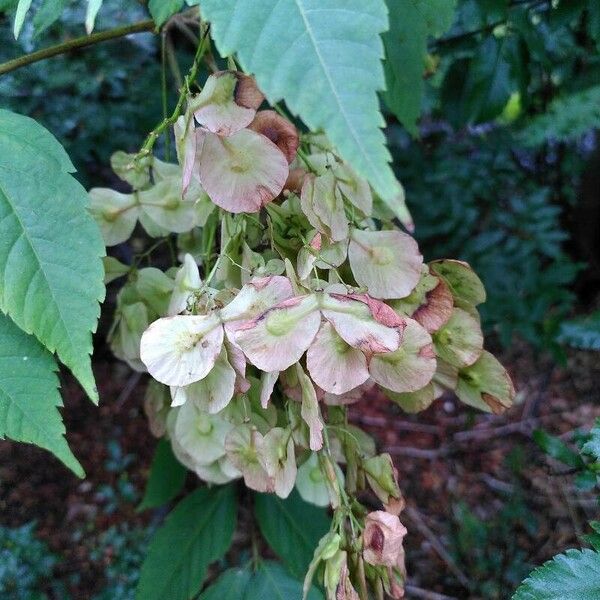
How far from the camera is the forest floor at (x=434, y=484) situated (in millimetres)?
1334

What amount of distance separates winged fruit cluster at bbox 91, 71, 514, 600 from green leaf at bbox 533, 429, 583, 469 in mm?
272

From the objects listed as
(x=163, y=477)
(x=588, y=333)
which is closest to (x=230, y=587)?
(x=163, y=477)

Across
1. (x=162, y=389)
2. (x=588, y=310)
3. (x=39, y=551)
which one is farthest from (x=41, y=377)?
(x=588, y=310)

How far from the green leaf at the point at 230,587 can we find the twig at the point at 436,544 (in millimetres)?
743

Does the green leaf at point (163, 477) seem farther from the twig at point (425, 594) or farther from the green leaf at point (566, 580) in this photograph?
the twig at point (425, 594)

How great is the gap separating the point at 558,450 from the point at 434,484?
2.80 feet

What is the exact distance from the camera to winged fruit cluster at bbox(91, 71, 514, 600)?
44cm

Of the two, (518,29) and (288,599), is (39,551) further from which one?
(518,29)

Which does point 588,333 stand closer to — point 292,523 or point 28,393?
point 292,523

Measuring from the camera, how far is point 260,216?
21.2 inches

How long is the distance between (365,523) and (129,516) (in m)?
1.01

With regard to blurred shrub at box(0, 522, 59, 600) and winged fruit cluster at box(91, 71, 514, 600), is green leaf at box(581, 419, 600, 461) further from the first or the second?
blurred shrub at box(0, 522, 59, 600)

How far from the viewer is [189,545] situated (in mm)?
800

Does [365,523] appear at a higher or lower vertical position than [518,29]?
lower
